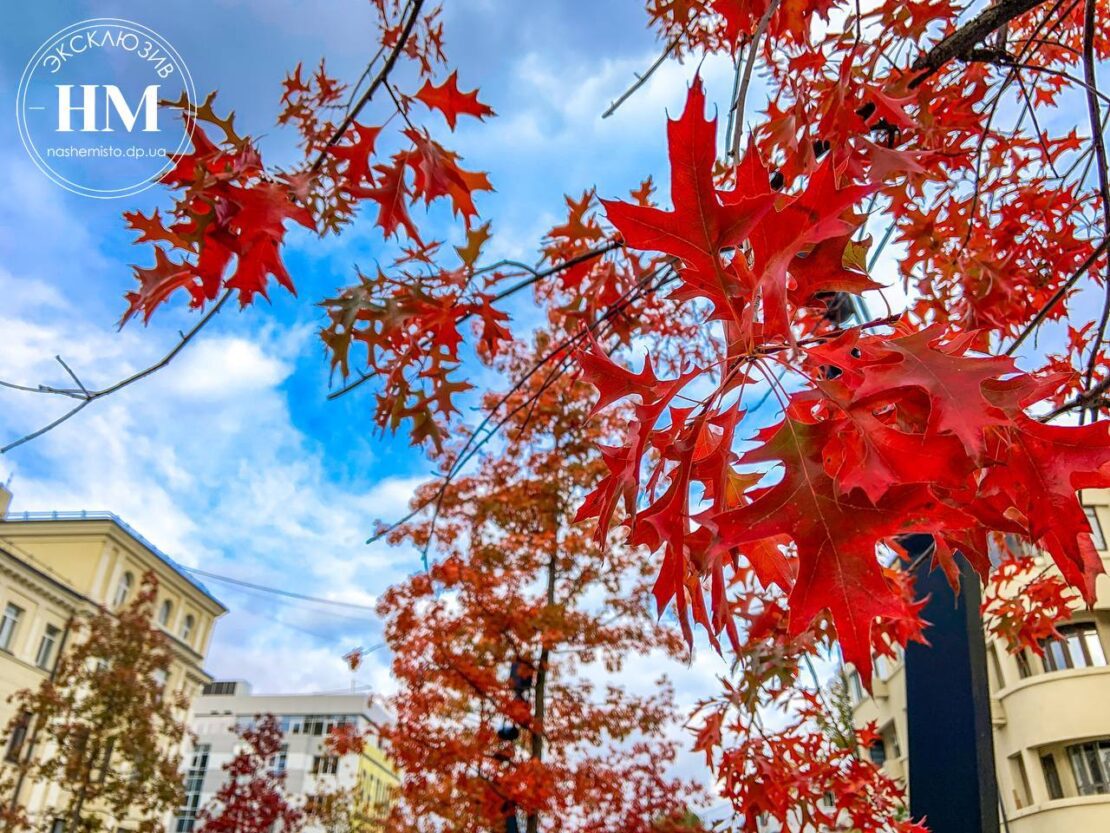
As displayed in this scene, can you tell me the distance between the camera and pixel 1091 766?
15.1 meters

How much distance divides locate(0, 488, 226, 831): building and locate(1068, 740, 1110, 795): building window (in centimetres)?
1937

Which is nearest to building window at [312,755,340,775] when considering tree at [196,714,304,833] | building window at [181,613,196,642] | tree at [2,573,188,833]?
tree at [196,714,304,833]

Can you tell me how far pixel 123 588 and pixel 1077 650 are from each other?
87.7 ft

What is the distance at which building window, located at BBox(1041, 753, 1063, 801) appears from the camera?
51.0 feet

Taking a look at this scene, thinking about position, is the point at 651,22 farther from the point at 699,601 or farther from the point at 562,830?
the point at 562,830

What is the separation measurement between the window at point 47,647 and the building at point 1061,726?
830 inches

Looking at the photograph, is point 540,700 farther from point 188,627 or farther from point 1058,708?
point 188,627

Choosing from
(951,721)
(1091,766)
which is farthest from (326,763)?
(951,721)

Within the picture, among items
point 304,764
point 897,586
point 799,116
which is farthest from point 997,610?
point 304,764

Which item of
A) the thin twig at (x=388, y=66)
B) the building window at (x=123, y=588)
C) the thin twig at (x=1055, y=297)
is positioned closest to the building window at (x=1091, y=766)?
the thin twig at (x=1055, y=297)

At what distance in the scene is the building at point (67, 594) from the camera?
20.2 meters

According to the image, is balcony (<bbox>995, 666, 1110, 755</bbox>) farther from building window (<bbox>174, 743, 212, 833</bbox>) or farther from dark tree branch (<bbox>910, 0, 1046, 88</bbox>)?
building window (<bbox>174, 743, 212, 833</bbox>)

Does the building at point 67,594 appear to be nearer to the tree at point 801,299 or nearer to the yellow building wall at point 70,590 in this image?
the yellow building wall at point 70,590

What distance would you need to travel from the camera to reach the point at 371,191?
1.70m
